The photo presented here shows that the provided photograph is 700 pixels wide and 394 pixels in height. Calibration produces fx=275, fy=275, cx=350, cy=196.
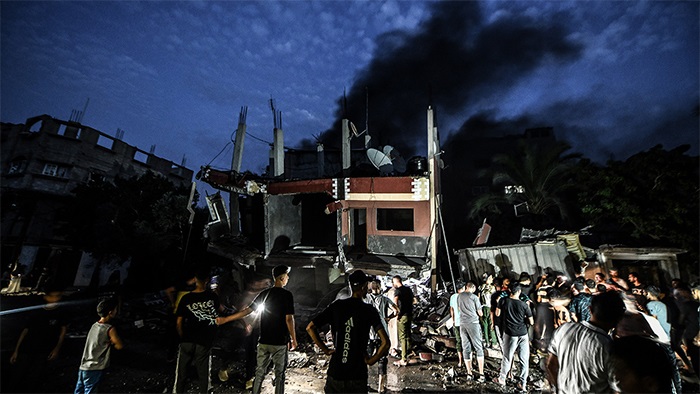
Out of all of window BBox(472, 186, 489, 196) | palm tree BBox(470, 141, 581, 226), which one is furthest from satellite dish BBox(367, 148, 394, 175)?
window BBox(472, 186, 489, 196)

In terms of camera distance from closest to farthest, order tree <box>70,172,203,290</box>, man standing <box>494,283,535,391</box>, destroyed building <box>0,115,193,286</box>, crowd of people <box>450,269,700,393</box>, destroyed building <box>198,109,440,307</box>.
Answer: crowd of people <box>450,269,700,393</box>
man standing <box>494,283,535,391</box>
destroyed building <box>198,109,440,307</box>
tree <box>70,172,203,290</box>
destroyed building <box>0,115,193,286</box>

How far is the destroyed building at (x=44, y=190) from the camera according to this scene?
69.1ft

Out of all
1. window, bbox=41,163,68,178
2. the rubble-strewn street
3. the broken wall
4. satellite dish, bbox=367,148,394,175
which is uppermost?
window, bbox=41,163,68,178

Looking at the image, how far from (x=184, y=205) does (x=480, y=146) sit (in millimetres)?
27359

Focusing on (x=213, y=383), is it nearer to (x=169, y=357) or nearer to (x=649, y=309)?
(x=169, y=357)

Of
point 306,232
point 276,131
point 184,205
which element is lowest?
point 306,232

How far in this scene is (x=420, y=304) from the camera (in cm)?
1091

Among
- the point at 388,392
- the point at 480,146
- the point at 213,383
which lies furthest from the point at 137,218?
the point at 480,146

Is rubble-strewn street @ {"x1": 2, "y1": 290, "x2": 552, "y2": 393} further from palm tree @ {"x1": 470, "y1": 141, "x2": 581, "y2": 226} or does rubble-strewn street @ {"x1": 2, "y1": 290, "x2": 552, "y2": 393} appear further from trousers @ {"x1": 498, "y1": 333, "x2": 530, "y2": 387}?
palm tree @ {"x1": 470, "y1": 141, "x2": 581, "y2": 226}

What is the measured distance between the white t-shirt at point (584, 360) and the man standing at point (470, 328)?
350cm

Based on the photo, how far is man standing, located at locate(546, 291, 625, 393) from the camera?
250cm

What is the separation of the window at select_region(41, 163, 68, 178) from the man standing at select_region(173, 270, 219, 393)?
29505 millimetres

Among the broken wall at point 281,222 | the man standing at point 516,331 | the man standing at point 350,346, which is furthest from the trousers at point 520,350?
the broken wall at point 281,222

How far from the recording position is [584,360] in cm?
258
